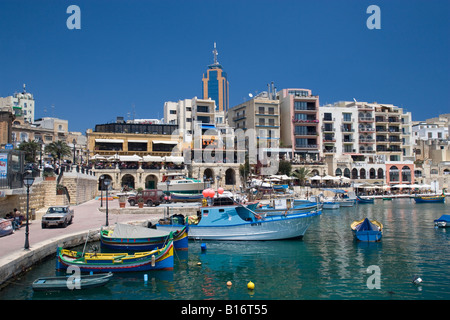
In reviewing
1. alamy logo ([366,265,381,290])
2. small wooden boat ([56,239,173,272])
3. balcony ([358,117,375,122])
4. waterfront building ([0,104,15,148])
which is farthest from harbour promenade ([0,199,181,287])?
balcony ([358,117,375,122])

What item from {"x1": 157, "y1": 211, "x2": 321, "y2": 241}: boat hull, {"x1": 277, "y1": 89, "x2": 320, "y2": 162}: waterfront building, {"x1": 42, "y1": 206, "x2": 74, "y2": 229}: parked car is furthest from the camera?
{"x1": 277, "y1": 89, "x2": 320, "y2": 162}: waterfront building

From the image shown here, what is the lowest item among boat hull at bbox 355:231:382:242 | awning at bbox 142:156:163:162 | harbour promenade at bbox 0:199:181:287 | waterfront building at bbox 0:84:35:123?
boat hull at bbox 355:231:382:242

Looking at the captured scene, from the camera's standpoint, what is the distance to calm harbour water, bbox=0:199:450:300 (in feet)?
43.3

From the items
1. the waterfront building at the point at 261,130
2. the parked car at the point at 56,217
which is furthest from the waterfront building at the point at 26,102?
the parked car at the point at 56,217

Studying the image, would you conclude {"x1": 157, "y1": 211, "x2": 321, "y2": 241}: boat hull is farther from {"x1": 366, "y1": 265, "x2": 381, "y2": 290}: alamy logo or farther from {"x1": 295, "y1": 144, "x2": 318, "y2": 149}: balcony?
{"x1": 295, "y1": 144, "x2": 318, "y2": 149}: balcony

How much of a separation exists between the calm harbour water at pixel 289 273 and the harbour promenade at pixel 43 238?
0.54m

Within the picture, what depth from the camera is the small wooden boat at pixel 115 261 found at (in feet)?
50.2

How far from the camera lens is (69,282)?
1337cm

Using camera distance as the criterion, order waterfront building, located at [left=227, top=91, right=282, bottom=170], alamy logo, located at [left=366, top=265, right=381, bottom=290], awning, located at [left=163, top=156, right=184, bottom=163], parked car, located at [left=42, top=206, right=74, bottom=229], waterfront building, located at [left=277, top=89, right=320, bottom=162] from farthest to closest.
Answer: waterfront building, located at [left=277, top=89, right=320, bottom=162]
waterfront building, located at [left=227, top=91, right=282, bottom=170]
awning, located at [left=163, top=156, right=184, bottom=163]
parked car, located at [left=42, top=206, right=74, bottom=229]
alamy logo, located at [left=366, top=265, right=381, bottom=290]

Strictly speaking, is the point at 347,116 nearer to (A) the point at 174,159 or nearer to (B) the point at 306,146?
(B) the point at 306,146

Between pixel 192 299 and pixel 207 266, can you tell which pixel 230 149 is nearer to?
pixel 207 266

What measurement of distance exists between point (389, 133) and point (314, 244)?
64.5 m

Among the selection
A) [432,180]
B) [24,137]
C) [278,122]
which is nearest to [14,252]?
[278,122]

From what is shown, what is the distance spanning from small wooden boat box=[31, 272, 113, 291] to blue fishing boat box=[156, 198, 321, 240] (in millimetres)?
10210
